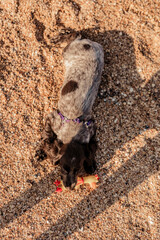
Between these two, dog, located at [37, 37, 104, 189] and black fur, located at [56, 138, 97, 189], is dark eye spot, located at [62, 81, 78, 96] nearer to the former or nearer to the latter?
dog, located at [37, 37, 104, 189]

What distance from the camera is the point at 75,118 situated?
4.46 meters

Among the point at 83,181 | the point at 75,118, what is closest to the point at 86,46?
the point at 75,118

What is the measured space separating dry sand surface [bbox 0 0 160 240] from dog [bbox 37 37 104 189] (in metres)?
0.47

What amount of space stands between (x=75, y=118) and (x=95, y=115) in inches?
39.6

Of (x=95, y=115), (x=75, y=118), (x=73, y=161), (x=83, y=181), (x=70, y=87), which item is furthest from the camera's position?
(x=95, y=115)

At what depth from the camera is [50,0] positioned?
17.0 ft

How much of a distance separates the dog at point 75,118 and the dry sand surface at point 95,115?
0.47 m

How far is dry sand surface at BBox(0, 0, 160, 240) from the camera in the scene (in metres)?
5.11

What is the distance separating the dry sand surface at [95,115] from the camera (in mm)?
5105

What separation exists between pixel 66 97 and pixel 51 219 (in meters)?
3.29

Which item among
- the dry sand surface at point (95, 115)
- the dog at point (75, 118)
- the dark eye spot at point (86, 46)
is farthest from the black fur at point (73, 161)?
the dark eye spot at point (86, 46)

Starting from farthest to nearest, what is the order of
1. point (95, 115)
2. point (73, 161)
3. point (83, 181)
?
1. point (95, 115)
2. point (83, 181)
3. point (73, 161)

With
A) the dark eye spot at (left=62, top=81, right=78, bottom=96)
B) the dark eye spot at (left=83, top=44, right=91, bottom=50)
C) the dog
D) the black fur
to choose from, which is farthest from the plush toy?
the dark eye spot at (left=83, top=44, right=91, bottom=50)

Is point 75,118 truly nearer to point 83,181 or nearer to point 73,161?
point 73,161
